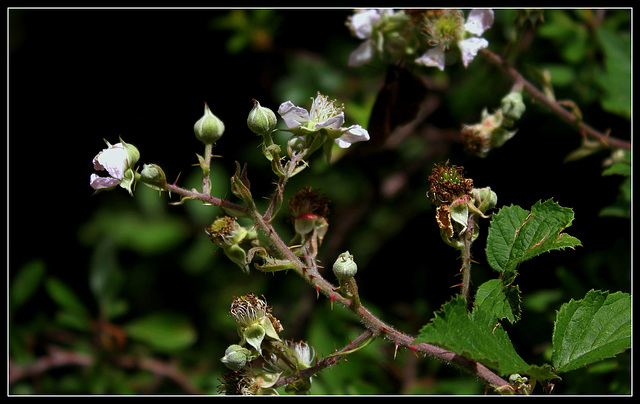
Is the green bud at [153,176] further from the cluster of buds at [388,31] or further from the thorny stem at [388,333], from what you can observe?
the cluster of buds at [388,31]

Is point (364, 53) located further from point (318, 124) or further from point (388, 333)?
point (388, 333)

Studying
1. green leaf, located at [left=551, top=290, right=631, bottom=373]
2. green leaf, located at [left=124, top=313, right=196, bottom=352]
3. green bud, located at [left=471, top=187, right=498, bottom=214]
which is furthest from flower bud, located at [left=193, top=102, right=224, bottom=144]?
green leaf, located at [left=124, top=313, right=196, bottom=352]

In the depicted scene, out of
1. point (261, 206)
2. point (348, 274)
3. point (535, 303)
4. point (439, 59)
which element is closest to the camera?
point (348, 274)

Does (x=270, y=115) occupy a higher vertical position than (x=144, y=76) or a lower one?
higher

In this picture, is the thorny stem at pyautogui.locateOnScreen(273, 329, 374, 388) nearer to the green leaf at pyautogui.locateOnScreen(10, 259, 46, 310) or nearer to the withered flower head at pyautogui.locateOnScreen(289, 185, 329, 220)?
the withered flower head at pyautogui.locateOnScreen(289, 185, 329, 220)

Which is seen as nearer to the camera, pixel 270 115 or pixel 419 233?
pixel 270 115

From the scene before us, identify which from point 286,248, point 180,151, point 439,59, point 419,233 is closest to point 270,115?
point 286,248

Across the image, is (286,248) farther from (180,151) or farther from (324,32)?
(180,151)

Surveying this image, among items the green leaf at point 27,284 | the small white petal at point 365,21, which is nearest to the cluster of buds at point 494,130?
the small white petal at point 365,21
